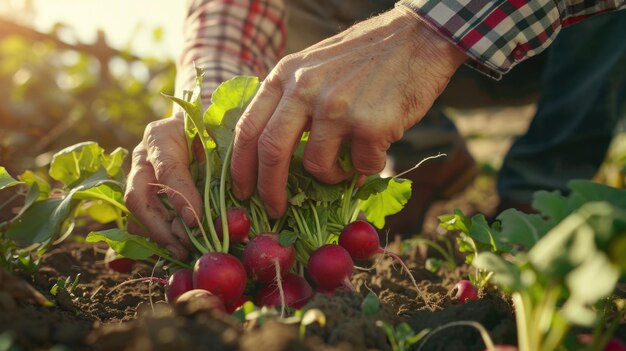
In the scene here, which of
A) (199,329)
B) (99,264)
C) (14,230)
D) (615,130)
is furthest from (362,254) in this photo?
(615,130)

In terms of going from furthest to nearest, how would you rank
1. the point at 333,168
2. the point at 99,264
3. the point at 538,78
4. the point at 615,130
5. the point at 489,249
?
the point at 538,78 < the point at 615,130 < the point at 99,264 < the point at 489,249 < the point at 333,168

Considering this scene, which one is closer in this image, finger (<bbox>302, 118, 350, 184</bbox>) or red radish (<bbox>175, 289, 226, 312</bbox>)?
red radish (<bbox>175, 289, 226, 312</bbox>)

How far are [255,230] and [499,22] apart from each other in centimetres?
104

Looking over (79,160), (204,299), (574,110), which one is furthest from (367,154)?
(574,110)

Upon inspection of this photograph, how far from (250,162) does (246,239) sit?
250 mm

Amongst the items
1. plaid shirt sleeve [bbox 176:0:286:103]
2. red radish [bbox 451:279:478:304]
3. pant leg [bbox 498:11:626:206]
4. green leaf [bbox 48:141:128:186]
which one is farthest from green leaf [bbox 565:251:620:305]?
pant leg [bbox 498:11:626:206]

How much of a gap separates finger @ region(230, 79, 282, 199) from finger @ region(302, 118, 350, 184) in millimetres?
155

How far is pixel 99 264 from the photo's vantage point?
2652mm

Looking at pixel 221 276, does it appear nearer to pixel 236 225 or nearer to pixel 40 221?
pixel 236 225

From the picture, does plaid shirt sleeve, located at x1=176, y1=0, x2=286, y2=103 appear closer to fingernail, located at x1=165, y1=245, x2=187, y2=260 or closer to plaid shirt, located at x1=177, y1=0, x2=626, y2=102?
plaid shirt, located at x1=177, y1=0, x2=626, y2=102

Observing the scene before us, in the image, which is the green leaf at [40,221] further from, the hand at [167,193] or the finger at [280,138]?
the finger at [280,138]

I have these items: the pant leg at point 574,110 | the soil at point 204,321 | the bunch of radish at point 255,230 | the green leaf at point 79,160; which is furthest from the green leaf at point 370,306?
the pant leg at point 574,110

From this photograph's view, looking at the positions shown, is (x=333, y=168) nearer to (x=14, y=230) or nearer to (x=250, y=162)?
(x=250, y=162)

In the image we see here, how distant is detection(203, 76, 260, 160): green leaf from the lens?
195cm
